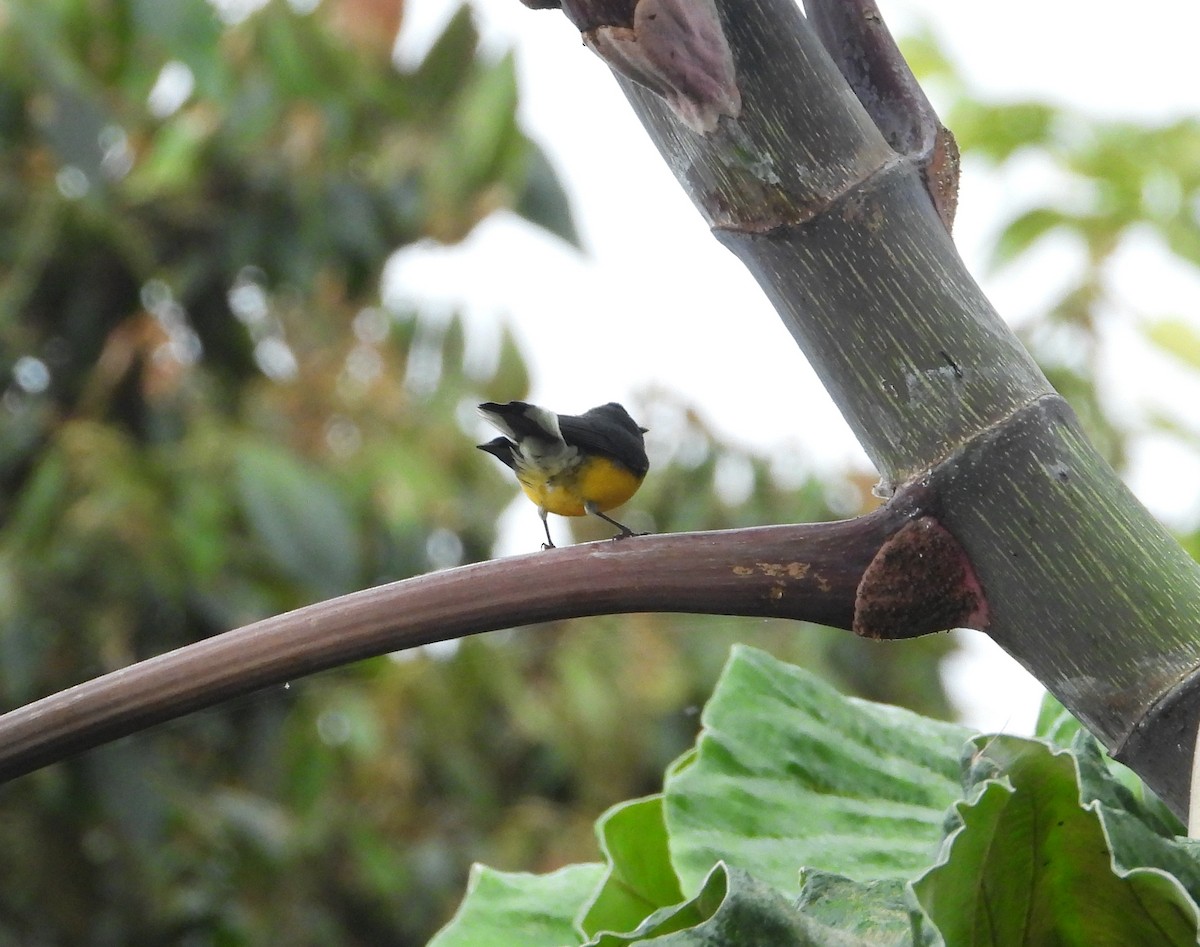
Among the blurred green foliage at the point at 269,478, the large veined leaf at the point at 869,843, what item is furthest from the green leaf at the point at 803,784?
the blurred green foliage at the point at 269,478

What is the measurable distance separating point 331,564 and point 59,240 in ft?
2.37

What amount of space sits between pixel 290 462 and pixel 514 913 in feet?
4.55

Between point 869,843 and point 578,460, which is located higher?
point 578,460

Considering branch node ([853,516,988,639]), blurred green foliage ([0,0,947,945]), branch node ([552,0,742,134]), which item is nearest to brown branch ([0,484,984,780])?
branch node ([853,516,988,639])

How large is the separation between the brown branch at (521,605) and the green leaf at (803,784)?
0.19m

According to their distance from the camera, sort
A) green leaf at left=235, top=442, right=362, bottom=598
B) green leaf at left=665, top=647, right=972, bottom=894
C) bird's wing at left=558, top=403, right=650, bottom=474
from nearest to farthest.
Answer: green leaf at left=665, top=647, right=972, bottom=894
bird's wing at left=558, top=403, right=650, bottom=474
green leaf at left=235, top=442, right=362, bottom=598

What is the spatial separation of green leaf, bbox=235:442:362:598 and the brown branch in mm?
1367

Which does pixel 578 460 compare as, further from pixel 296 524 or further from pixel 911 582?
pixel 296 524

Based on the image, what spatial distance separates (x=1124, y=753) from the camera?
0.33 meters

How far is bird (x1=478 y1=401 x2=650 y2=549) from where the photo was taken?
571 mm

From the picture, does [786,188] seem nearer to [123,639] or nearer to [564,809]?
[123,639]

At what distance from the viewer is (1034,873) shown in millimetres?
368

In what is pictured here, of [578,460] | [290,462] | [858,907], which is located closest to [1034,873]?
[858,907]

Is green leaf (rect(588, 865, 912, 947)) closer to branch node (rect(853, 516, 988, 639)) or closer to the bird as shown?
branch node (rect(853, 516, 988, 639))
